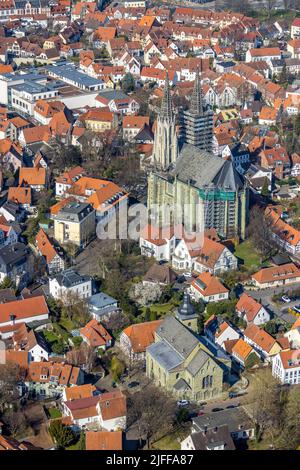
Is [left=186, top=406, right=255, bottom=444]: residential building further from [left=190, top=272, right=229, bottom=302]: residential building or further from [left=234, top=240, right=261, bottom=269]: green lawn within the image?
[left=234, top=240, right=261, bottom=269]: green lawn

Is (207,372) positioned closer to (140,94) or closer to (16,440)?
(16,440)

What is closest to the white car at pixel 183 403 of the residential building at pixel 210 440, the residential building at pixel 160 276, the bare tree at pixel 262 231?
the residential building at pixel 210 440

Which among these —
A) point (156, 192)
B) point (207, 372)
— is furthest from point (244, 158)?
point (207, 372)

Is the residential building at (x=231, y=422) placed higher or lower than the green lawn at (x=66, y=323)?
higher

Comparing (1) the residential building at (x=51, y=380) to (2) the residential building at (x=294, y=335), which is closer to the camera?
(1) the residential building at (x=51, y=380)

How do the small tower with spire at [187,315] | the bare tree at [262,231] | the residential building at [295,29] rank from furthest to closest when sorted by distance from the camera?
the residential building at [295,29], the bare tree at [262,231], the small tower with spire at [187,315]

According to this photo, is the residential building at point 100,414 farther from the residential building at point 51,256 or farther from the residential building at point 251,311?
the residential building at point 51,256
